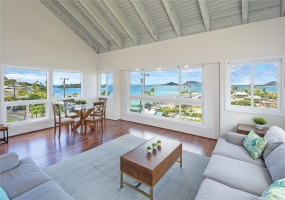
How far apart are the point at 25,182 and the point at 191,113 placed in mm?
4382

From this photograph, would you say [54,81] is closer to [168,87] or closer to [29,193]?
[168,87]

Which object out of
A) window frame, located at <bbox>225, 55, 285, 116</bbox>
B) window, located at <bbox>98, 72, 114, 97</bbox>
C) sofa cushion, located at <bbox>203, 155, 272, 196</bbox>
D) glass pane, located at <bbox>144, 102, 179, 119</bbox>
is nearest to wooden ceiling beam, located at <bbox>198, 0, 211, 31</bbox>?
window frame, located at <bbox>225, 55, 285, 116</bbox>

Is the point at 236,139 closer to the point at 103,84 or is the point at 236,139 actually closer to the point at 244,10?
the point at 244,10

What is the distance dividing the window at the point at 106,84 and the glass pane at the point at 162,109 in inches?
74.8

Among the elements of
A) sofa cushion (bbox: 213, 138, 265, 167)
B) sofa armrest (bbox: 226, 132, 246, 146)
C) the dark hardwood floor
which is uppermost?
sofa armrest (bbox: 226, 132, 246, 146)

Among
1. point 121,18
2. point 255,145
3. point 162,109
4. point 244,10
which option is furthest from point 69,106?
point 244,10

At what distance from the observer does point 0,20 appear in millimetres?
4195

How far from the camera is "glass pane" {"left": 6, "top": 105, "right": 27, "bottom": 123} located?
4545mm

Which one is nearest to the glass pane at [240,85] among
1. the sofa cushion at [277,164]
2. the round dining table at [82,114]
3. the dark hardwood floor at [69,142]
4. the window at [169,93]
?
the window at [169,93]

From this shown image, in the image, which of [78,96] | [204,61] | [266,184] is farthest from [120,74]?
[266,184]

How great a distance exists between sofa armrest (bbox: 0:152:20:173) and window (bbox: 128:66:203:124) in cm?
426

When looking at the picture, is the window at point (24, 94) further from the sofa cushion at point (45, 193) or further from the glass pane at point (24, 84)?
the sofa cushion at point (45, 193)

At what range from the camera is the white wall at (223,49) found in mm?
3432

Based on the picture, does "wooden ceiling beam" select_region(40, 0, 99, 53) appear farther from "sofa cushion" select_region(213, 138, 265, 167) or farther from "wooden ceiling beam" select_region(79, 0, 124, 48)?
"sofa cushion" select_region(213, 138, 265, 167)
